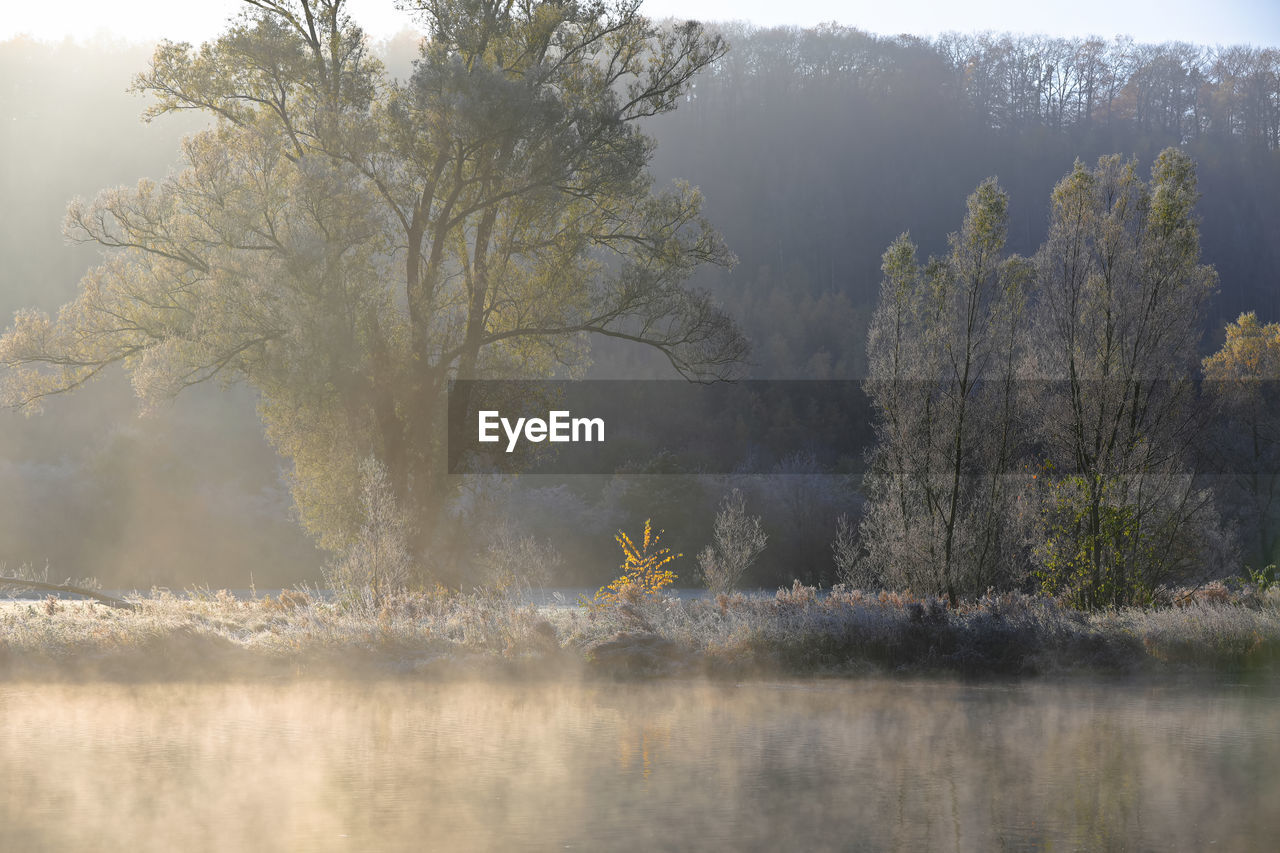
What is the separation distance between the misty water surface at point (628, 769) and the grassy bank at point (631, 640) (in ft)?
4.16

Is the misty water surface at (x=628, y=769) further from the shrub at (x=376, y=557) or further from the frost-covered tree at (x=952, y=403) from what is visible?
the frost-covered tree at (x=952, y=403)

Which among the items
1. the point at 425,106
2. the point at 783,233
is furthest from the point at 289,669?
the point at 783,233

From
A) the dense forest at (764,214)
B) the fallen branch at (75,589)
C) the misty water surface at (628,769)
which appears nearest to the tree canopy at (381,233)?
the fallen branch at (75,589)

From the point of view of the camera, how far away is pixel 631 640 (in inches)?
632

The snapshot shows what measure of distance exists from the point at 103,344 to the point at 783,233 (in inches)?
3637

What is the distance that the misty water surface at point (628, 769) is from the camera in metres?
7.22

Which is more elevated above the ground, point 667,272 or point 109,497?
point 667,272

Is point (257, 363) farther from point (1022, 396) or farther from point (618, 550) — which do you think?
point (618, 550)

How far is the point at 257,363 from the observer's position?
2098 centimetres

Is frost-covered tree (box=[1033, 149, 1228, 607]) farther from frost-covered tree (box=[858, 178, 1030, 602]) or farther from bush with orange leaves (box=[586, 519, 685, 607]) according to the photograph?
bush with orange leaves (box=[586, 519, 685, 607])

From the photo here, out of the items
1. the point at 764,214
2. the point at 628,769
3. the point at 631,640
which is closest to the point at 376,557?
the point at 631,640

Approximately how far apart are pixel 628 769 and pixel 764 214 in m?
104

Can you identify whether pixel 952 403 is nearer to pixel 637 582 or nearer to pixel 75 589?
pixel 637 582

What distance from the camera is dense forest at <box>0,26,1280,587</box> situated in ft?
204
